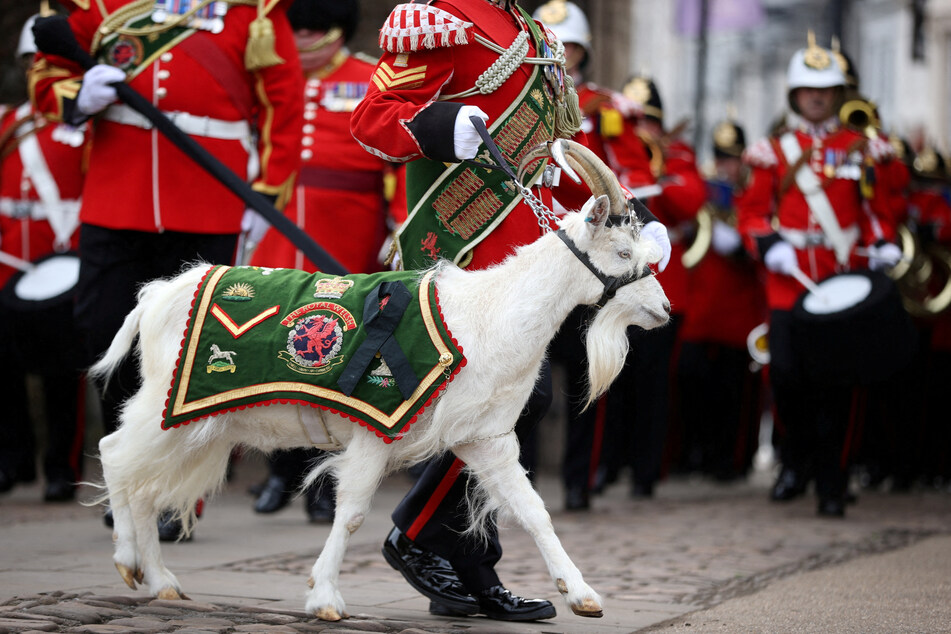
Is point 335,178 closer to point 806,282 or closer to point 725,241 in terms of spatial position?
point 806,282

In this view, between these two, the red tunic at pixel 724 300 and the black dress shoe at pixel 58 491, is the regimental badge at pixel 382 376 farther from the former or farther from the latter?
the red tunic at pixel 724 300

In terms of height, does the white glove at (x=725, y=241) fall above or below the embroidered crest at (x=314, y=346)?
above

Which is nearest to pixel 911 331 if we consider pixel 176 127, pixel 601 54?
pixel 176 127

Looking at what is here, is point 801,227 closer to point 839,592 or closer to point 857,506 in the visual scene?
point 857,506

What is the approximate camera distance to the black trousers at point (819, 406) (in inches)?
305

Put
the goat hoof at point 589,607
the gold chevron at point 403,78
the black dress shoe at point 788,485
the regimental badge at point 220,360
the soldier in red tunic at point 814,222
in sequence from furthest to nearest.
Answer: the black dress shoe at point 788,485 → the soldier in red tunic at point 814,222 → the gold chevron at point 403,78 → the regimental badge at point 220,360 → the goat hoof at point 589,607

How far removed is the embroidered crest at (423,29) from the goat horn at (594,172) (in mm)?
527

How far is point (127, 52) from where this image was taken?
5.45 m

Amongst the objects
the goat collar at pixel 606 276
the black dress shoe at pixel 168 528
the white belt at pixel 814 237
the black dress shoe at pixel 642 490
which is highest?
the white belt at pixel 814 237

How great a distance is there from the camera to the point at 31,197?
8.10 meters

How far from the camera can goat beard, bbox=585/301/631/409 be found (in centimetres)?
407

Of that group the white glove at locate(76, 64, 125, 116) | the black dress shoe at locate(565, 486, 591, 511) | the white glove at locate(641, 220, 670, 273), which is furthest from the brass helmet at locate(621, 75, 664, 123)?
the white glove at locate(641, 220, 670, 273)

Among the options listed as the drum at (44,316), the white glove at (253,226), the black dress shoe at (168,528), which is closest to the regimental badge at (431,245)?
the white glove at (253,226)

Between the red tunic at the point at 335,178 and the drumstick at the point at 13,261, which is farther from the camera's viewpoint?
the drumstick at the point at 13,261
